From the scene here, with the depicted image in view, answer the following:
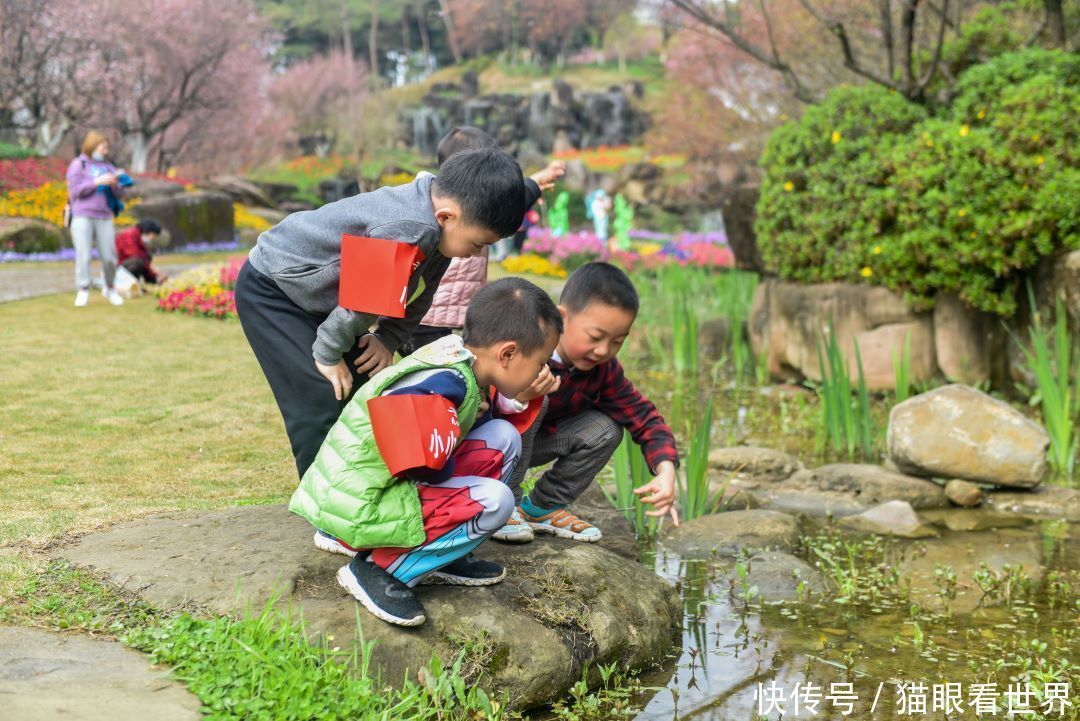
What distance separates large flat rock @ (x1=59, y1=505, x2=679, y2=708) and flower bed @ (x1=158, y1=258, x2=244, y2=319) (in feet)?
21.0

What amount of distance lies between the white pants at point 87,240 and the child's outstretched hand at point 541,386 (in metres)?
7.42

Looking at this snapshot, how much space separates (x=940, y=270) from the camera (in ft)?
20.6

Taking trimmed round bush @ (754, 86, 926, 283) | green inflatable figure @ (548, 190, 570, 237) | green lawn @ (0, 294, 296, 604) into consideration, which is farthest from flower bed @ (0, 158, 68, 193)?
trimmed round bush @ (754, 86, 926, 283)

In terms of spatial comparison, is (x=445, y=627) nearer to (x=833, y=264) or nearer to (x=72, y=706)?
(x=72, y=706)

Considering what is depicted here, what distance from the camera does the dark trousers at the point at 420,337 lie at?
12.0ft

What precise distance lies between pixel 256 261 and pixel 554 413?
109 cm

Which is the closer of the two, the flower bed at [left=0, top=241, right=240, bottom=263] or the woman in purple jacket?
the woman in purple jacket

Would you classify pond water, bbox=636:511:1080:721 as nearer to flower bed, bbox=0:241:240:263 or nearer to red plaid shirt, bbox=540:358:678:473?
red plaid shirt, bbox=540:358:678:473

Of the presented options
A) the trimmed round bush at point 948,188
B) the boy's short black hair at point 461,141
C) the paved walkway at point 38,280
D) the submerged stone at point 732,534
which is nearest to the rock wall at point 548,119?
the paved walkway at point 38,280

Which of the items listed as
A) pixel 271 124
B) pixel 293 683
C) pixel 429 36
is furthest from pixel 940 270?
pixel 429 36

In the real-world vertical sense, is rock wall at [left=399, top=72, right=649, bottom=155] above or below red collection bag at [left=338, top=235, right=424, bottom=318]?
above

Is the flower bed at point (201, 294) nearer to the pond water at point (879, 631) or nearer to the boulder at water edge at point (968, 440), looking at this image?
the boulder at water edge at point (968, 440)

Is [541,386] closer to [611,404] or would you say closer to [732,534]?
[611,404]

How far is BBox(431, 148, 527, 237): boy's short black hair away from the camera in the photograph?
9.07ft
